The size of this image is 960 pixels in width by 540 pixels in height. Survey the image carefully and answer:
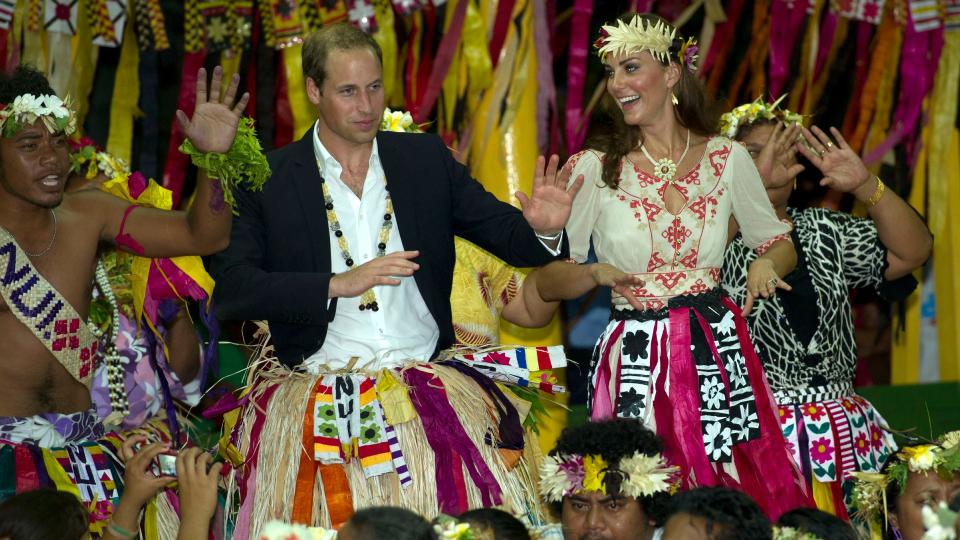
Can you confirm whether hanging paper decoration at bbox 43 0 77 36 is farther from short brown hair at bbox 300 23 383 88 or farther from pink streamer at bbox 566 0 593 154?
short brown hair at bbox 300 23 383 88

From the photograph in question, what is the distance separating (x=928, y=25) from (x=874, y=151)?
64 centimetres

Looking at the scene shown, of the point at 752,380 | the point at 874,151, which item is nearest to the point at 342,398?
the point at 752,380

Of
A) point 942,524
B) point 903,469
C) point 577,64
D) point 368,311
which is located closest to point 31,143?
point 368,311

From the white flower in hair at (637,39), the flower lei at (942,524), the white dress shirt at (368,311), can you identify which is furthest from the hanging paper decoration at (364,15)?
the flower lei at (942,524)

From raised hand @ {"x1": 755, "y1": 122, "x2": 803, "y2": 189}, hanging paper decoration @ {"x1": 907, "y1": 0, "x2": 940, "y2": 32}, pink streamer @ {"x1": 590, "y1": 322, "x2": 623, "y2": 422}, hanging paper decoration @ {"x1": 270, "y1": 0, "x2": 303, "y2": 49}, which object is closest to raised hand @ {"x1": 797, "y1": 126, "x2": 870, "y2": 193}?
raised hand @ {"x1": 755, "y1": 122, "x2": 803, "y2": 189}

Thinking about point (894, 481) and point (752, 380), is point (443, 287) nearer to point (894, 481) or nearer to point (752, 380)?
point (752, 380)

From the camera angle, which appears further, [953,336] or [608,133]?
[953,336]

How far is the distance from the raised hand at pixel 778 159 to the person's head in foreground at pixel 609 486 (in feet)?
4.09

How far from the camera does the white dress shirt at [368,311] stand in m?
3.78

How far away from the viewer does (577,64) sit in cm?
628

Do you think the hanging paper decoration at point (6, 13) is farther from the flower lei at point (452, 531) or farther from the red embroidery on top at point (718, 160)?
the flower lei at point (452, 531)

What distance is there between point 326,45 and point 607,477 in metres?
1.39

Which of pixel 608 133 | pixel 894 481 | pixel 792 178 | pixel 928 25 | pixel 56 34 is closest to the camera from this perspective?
pixel 894 481

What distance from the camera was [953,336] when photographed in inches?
275
